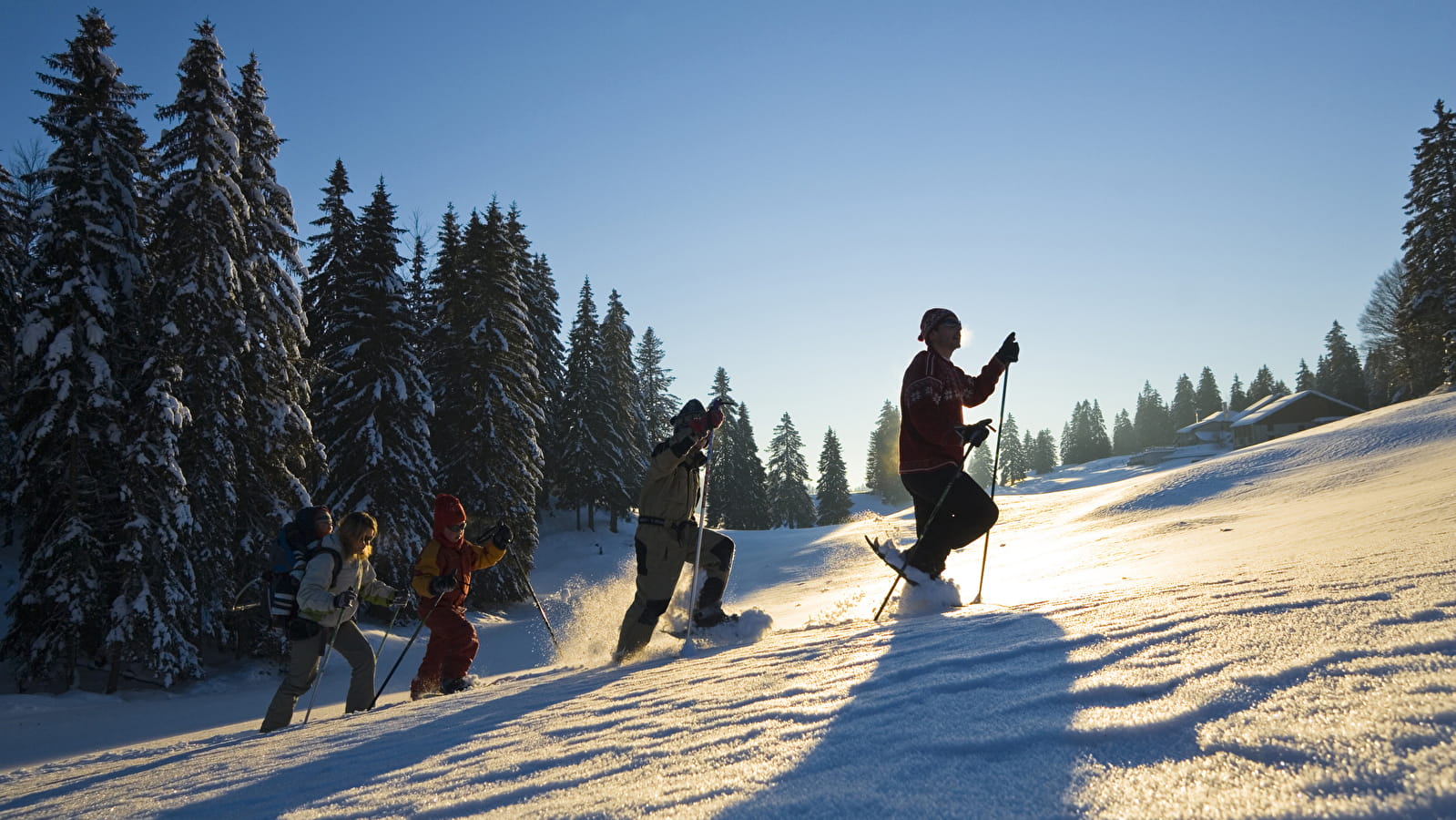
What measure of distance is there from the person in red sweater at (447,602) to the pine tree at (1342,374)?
251 feet

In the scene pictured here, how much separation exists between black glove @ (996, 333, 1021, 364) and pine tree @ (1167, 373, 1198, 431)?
107 metres

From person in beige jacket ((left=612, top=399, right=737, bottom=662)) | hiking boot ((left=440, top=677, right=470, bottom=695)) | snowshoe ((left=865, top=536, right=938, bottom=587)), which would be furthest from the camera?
hiking boot ((left=440, top=677, right=470, bottom=695))

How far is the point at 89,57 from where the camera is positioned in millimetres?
15523

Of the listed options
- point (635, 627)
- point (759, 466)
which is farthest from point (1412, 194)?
point (635, 627)

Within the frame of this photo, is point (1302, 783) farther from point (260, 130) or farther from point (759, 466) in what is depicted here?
point (759, 466)

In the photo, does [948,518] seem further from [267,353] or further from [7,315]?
[7,315]

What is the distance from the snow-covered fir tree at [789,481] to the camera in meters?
64.7

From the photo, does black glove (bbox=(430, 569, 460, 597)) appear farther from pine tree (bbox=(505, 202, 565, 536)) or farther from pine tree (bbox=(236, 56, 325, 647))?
pine tree (bbox=(505, 202, 565, 536))

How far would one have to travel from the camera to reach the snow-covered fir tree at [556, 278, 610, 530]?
38875 millimetres

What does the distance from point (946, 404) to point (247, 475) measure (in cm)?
1689

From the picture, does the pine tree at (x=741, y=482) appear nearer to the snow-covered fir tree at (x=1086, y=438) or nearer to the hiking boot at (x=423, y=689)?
the hiking boot at (x=423, y=689)

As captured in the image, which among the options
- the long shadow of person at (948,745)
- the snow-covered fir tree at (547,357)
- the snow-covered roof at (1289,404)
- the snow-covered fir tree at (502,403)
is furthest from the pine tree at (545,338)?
the snow-covered roof at (1289,404)

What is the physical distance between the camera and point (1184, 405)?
3920 inches

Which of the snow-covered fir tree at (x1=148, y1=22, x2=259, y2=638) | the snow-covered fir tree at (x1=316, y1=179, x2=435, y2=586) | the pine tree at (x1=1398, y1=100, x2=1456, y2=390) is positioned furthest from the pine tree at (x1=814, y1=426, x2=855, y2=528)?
the snow-covered fir tree at (x1=148, y1=22, x2=259, y2=638)
